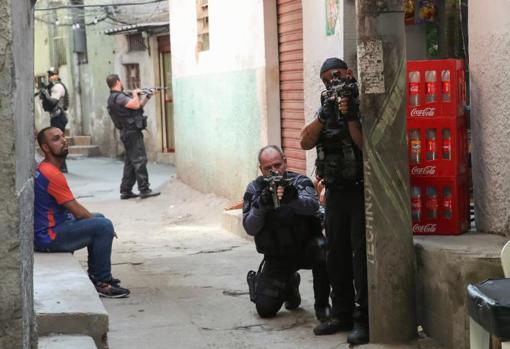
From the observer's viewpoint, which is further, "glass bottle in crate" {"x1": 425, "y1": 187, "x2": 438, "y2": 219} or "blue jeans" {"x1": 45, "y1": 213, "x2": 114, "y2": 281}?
"blue jeans" {"x1": 45, "y1": 213, "x2": 114, "y2": 281}

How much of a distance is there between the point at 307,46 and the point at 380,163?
13.9 feet

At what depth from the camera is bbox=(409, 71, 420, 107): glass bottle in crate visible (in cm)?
578

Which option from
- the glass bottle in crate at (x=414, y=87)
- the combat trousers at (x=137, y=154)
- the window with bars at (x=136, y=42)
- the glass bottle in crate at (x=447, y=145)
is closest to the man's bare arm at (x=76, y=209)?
the glass bottle in crate at (x=414, y=87)

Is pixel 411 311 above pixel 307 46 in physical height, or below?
below

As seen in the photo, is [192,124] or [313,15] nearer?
[313,15]

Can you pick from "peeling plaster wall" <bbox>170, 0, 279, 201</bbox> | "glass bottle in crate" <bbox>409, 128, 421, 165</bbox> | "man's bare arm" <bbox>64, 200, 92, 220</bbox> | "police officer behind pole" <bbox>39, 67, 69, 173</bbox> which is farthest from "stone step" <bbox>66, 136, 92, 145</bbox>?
"glass bottle in crate" <bbox>409, 128, 421, 165</bbox>

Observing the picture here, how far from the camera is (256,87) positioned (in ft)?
36.8

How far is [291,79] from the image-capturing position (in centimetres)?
1046

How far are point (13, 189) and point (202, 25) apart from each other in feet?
33.8

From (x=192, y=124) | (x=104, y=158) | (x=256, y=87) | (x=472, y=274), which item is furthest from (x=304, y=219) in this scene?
(x=104, y=158)

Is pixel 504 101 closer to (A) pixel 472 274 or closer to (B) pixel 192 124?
(A) pixel 472 274

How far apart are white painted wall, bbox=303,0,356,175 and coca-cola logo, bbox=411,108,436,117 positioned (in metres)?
2.59

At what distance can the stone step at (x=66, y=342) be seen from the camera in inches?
188

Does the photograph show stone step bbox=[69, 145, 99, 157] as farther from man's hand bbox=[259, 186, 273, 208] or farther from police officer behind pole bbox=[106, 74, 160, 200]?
man's hand bbox=[259, 186, 273, 208]
